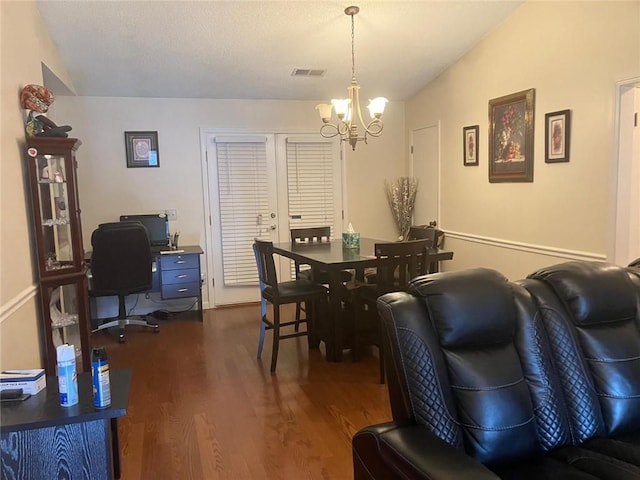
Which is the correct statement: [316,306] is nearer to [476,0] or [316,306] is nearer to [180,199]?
[180,199]

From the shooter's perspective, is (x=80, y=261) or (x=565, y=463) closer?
(x=565, y=463)

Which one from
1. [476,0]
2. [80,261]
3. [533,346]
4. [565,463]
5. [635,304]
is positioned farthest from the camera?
[476,0]

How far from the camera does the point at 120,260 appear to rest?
4.46 meters

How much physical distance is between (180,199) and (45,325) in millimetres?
2701

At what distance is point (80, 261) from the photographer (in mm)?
3180

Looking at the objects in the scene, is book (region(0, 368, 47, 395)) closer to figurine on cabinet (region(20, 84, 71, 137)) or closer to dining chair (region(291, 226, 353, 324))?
figurine on cabinet (region(20, 84, 71, 137))

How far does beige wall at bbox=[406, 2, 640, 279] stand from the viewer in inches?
135

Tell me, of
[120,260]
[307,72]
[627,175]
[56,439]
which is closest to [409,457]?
[56,439]

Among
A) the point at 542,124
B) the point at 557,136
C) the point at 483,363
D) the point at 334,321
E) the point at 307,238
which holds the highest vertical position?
the point at 542,124

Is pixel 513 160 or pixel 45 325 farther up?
pixel 513 160

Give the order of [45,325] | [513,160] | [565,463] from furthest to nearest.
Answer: [513,160] → [45,325] → [565,463]

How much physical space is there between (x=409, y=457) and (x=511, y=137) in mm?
3608

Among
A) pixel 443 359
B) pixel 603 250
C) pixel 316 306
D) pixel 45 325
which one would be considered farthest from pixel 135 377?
pixel 603 250

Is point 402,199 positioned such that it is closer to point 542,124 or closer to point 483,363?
point 542,124
